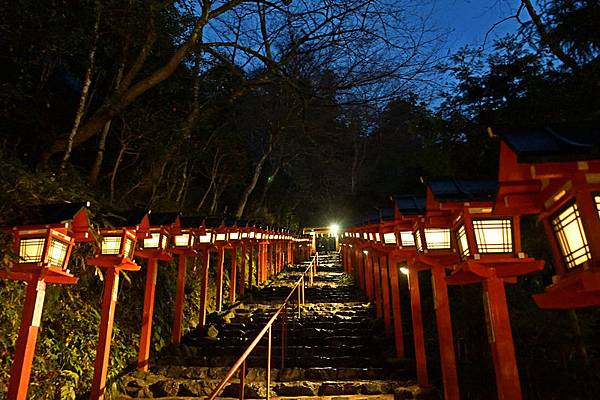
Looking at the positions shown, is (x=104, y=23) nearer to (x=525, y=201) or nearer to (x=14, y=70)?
(x=14, y=70)

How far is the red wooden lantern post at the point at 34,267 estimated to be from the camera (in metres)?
4.33

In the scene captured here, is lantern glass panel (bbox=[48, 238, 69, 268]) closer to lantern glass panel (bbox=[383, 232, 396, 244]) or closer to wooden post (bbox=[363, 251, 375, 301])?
lantern glass panel (bbox=[383, 232, 396, 244])

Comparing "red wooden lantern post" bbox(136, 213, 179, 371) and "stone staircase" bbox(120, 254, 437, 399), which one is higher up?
"red wooden lantern post" bbox(136, 213, 179, 371)

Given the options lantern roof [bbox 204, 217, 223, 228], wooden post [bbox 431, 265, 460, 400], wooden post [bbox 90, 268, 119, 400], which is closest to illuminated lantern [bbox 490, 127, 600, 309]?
wooden post [bbox 431, 265, 460, 400]

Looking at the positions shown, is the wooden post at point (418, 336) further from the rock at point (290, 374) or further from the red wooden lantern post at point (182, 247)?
the red wooden lantern post at point (182, 247)

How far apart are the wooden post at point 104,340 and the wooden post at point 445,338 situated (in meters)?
5.45

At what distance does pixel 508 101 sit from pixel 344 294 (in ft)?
37.8

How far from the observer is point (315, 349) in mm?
9023

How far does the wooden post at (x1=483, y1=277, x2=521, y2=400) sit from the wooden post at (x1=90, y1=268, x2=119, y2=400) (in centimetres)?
580

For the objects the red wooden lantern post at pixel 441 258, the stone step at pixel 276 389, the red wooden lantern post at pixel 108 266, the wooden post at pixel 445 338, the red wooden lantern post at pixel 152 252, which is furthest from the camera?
the red wooden lantern post at pixel 152 252

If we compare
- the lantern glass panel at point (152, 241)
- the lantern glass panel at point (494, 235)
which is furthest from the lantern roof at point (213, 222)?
the lantern glass panel at point (494, 235)

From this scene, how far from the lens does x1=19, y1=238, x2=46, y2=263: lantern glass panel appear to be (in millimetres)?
4492

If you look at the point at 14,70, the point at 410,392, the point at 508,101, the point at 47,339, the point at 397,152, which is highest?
the point at 397,152

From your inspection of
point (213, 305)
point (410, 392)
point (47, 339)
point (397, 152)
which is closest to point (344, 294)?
point (213, 305)
